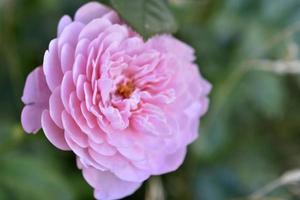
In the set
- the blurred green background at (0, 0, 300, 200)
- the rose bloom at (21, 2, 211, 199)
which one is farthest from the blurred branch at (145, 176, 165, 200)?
the rose bloom at (21, 2, 211, 199)

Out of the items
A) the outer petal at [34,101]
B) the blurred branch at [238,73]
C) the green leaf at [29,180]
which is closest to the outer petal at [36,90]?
the outer petal at [34,101]

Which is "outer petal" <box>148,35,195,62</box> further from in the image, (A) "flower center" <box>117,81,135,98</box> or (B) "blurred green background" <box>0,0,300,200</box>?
(B) "blurred green background" <box>0,0,300,200</box>

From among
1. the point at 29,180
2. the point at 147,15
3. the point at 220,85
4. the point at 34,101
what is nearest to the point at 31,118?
the point at 34,101

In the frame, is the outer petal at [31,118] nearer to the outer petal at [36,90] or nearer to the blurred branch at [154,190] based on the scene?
the outer petal at [36,90]

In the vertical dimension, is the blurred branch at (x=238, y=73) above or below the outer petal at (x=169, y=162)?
below

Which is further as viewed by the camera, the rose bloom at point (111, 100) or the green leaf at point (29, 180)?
the green leaf at point (29, 180)

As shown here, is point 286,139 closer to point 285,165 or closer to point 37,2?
point 285,165

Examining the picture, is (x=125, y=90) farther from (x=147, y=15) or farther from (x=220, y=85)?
(x=220, y=85)
